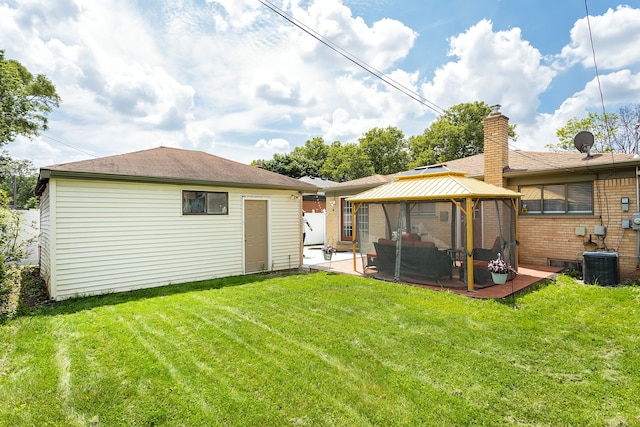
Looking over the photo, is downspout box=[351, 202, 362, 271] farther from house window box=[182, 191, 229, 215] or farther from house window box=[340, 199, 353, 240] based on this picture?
house window box=[340, 199, 353, 240]

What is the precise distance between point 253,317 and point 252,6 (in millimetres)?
5274

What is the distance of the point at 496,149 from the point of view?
940 cm

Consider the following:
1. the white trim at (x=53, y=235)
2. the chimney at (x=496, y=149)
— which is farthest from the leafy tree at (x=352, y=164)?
the white trim at (x=53, y=235)

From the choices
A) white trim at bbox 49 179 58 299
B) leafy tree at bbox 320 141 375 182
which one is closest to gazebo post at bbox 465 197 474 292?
white trim at bbox 49 179 58 299

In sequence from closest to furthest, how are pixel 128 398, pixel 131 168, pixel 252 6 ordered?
pixel 128 398 < pixel 252 6 < pixel 131 168

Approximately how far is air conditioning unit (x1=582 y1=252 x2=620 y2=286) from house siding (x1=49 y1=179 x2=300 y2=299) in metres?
7.83

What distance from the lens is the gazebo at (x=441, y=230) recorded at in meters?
6.85

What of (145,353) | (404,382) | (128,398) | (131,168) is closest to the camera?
(128,398)

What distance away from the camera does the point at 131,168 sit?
22.6 feet

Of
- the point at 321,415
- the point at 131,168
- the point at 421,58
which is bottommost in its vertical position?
the point at 321,415

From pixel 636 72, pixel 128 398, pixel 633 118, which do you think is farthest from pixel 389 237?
pixel 633 118

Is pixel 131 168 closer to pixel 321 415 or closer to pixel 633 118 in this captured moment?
pixel 321 415

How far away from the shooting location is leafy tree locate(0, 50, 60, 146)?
13.4 meters

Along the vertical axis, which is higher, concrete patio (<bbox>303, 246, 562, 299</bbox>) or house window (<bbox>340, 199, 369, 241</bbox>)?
house window (<bbox>340, 199, 369, 241</bbox>)
